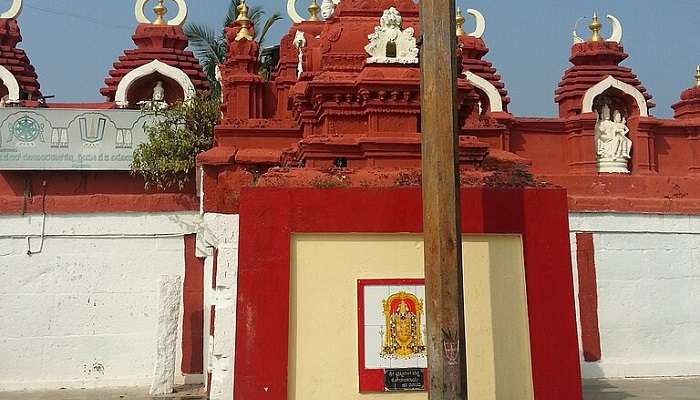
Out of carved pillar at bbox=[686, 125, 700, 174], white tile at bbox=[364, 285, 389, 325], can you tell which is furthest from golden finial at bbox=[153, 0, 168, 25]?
white tile at bbox=[364, 285, 389, 325]

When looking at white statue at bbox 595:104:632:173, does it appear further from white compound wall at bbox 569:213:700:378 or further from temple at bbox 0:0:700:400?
white compound wall at bbox 569:213:700:378

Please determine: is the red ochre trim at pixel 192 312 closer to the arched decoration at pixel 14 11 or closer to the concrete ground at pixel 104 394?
the concrete ground at pixel 104 394

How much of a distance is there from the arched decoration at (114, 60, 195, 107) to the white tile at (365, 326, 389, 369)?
1020 centimetres

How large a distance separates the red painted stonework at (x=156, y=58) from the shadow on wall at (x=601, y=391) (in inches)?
357

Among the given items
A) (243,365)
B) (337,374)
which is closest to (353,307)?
(337,374)

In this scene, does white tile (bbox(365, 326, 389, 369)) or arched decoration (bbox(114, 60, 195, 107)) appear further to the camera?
arched decoration (bbox(114, 60, 195, 107))

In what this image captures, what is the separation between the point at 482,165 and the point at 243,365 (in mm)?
2575

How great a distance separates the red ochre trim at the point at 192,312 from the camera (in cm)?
991

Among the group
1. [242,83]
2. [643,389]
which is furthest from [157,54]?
[643,389]

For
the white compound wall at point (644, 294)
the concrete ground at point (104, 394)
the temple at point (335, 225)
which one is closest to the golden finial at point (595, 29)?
the temple at point (335, 225)

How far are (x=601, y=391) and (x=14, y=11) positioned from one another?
514 inches

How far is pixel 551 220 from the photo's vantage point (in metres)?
5.45

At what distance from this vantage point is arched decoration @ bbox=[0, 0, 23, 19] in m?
14.9

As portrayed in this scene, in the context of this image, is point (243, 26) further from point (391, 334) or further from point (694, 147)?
point (694, 147)
